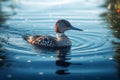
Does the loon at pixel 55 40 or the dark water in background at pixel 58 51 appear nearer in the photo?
the dark water in background at pixel 58 51

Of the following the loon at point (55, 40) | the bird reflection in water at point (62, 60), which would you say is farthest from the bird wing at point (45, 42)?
the bird reflection in water at point (62, 60)

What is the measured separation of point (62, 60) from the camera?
525 inches

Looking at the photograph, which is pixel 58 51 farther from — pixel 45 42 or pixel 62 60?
pixel 62 60

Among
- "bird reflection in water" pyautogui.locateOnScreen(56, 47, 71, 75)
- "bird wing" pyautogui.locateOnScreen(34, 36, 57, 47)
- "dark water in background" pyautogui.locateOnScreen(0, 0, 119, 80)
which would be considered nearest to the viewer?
"dark water in background" pyautogui.locateOnScreen(0, 0, 119, 80)

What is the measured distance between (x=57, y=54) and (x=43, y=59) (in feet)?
3.13

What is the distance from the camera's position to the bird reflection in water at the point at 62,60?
12.2 metres

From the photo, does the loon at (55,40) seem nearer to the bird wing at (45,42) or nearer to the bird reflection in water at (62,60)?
the bird wing at (45,42)

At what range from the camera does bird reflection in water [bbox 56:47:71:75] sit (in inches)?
480

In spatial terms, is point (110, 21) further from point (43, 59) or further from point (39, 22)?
point (43, 59)

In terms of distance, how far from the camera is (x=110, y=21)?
65.0 feet

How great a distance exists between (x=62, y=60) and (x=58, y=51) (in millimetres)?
1233

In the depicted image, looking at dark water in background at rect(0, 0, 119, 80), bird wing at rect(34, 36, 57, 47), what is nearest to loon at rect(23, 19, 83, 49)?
bird wing at rect(34, 36, 57, 47)

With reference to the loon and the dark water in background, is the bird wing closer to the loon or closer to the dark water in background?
the loon

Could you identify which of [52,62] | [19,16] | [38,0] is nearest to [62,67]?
[52,62]
